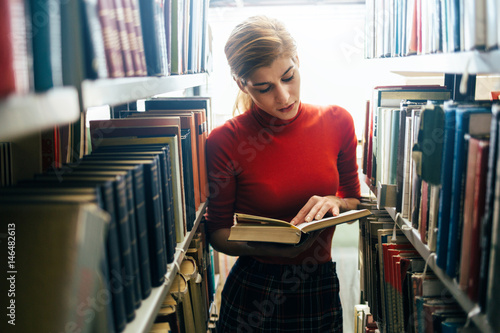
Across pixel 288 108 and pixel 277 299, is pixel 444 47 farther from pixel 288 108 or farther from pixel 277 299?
pixel 277 299

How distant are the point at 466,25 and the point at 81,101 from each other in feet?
2.25

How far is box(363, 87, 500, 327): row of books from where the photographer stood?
0.60m

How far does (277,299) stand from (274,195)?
38cm

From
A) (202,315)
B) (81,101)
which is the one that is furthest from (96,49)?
(202,315)

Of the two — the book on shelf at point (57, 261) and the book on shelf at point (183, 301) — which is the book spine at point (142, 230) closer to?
the book on shelf at point (57, 261)

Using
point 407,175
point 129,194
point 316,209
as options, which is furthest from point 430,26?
point 129,194

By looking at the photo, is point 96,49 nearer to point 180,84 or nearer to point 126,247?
point 126,247

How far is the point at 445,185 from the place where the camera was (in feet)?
2.49

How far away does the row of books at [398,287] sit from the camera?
0.89 m

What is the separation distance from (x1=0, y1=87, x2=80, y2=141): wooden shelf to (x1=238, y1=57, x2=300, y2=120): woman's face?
81cm

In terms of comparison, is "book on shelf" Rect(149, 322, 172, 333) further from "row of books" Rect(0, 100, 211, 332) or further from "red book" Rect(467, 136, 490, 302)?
"red book" Rect(467, 136, 490, 302)

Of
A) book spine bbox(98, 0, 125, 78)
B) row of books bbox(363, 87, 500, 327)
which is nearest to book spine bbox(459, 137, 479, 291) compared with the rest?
row of books bbox(363, 87, 500, 327)

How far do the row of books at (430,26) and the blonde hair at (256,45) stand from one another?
1.20 feet

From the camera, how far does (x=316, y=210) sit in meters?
1.23
